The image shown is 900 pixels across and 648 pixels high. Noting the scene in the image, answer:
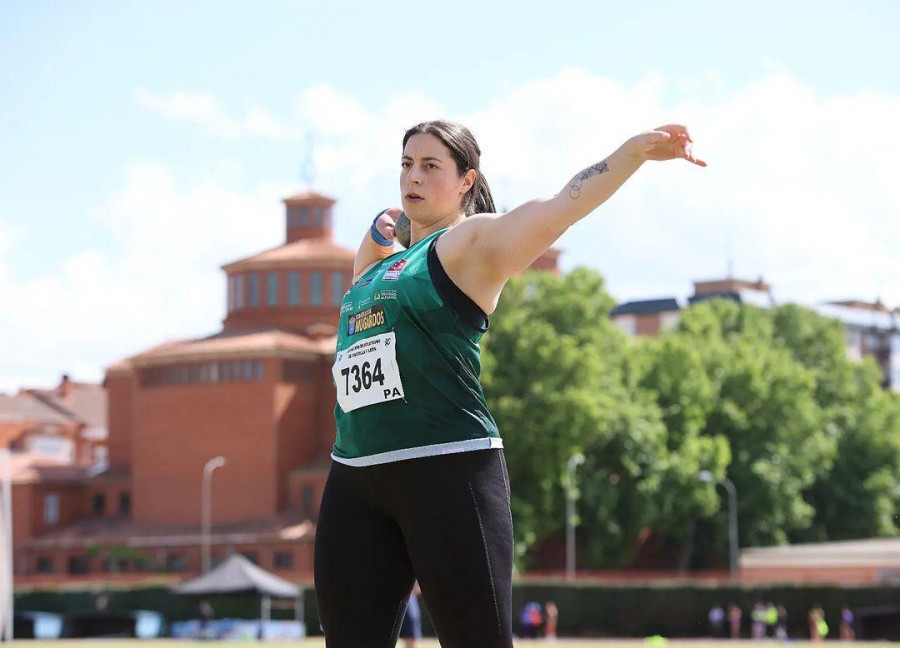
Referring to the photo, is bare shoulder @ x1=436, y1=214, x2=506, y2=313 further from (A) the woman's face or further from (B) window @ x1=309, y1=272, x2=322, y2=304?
(B) window @ x1=309, y1=272, x2=322, y2=304

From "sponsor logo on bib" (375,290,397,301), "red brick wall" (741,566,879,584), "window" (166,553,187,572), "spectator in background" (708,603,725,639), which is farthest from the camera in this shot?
"window" (166,553,187,572)

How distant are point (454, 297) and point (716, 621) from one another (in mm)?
52949

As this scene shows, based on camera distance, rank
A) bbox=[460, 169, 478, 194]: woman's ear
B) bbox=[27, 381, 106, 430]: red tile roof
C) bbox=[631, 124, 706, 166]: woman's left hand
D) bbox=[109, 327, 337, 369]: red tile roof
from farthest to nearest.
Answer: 1. bbox=[27, 381, 106, 430]: red tile roof
2. bbox=[109, 327, 337, 369]: red tile roof
3. bbox=[460, 169, 478, 194]: woman's ear
4. bbox=[631, 124, 706, 166]: woman's left hand

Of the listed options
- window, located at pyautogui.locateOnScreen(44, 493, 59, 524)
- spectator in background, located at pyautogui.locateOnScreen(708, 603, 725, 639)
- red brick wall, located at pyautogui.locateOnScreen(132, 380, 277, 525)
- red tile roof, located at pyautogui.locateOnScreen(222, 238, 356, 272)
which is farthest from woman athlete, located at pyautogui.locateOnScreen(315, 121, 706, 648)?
window, located at pyautogui.locateOnScreen(44, 493, 59, 524)

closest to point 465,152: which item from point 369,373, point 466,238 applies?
point 466,238

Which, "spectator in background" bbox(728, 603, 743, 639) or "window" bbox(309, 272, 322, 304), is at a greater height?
"window" bbox(309, 272, 322, 304)

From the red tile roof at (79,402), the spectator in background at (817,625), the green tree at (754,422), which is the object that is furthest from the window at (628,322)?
the spectator in background at (817,625)

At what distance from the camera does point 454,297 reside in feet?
14.1

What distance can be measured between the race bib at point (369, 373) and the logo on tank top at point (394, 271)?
0.53ft

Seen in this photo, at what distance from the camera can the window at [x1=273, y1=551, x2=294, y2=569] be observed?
7494 centimetres

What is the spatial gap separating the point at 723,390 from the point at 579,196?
7181 centimetres

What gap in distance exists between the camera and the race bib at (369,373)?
168 inches

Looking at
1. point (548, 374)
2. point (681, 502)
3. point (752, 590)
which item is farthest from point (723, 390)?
point (752, 590)

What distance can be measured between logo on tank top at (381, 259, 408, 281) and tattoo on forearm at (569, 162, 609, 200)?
Result: 21.4 inches
